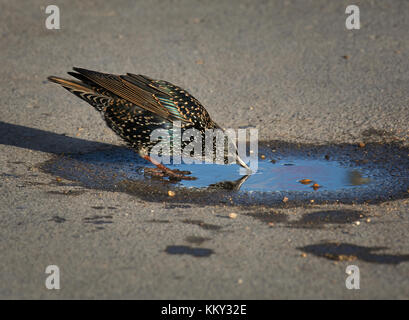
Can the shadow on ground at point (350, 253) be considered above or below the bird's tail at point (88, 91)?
below

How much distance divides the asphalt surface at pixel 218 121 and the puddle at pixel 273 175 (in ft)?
0.55

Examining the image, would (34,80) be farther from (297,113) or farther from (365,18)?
(365,18)

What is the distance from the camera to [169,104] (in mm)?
5547

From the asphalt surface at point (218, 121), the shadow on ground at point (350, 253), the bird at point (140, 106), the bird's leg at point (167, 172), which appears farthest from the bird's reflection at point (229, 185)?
the shadow on ground at point (350, 253)

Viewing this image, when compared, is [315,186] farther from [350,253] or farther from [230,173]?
[350,253]

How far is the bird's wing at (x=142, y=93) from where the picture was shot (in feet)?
18.1

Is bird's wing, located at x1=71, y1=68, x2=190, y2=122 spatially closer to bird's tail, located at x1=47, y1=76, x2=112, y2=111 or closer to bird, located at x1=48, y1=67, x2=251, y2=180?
bird, located at x1=48, y1=67, x2=251, y2=180

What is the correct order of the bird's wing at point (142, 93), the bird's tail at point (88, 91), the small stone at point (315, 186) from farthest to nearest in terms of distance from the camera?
the bird's tail at point (88, 91) → the bird's wing at point (142, 93) → the small stone at point (315, 186)

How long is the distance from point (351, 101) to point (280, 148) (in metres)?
1.36

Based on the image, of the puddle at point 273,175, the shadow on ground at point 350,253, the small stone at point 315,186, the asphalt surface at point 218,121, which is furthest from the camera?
the small stone at point 315,186

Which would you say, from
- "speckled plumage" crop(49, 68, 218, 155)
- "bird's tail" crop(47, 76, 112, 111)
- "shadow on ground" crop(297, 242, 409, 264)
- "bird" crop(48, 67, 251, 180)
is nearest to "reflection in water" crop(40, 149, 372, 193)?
"bird" crop(48, 67, 251, 180)

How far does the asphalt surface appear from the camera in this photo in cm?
375

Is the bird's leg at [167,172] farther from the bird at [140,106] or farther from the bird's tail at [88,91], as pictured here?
the bird's tail at [88,91]

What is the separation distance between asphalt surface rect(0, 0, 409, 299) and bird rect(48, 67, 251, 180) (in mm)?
583
